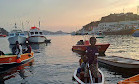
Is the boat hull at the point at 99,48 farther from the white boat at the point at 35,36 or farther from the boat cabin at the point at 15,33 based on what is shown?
the boat cabin at the point at 15,33

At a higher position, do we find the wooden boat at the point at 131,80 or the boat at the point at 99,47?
the boat at the point at 99,47

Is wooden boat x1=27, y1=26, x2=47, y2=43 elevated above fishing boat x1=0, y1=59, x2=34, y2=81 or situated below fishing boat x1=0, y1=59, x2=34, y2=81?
above

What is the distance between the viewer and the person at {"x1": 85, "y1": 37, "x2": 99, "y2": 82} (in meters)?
7.37

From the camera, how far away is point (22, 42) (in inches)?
1972

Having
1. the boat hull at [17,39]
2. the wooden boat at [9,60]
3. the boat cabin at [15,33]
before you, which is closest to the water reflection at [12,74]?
the wooden boat at [9,60]

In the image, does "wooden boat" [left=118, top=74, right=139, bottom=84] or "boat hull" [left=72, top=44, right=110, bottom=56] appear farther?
"boat hull" [left=72, top=44, right=110, bottom=56]

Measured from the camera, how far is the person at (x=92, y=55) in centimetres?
737

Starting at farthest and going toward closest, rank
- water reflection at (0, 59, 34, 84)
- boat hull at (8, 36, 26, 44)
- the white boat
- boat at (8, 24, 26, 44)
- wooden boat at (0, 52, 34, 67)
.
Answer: the white boat → boat at (8, 24, 26, 44) → boat hull at (8, 36, 26, 44) → wooden boat at (0, 52, 34, 67) → water reflection at (0, 59, 34, 84)

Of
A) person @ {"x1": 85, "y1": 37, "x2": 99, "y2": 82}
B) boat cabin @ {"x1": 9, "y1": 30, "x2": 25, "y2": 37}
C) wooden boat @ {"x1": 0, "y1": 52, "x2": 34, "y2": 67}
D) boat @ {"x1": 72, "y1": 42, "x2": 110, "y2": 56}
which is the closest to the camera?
person @ {"x1": 85, "y1": 37, "x2": 99, "y2": 82}

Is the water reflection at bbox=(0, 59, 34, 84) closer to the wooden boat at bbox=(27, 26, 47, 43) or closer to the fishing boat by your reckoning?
the fishing boat

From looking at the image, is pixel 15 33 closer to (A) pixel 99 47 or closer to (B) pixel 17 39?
(B) pixel 17 39

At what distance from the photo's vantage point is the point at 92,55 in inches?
295

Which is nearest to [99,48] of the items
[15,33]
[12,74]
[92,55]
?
[12,74]

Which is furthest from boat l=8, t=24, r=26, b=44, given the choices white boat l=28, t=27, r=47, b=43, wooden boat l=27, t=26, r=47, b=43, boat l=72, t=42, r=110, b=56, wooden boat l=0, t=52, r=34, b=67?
wooden boat l=0, t=52, r=34, b=67
